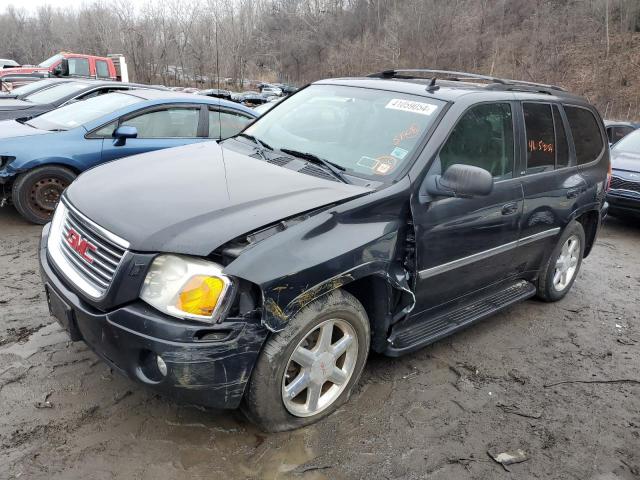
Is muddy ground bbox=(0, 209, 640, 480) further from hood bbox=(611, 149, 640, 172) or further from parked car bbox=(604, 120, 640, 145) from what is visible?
parked car bbox=(604, 120, 640, 145)

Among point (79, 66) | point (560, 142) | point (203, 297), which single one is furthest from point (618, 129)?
point (79, 66)

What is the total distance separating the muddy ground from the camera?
8.29ft

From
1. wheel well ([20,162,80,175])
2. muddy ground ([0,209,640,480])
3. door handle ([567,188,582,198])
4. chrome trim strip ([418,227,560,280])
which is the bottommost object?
muddy ground ([0,209,640,480])

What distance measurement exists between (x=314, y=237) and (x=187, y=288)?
639mm

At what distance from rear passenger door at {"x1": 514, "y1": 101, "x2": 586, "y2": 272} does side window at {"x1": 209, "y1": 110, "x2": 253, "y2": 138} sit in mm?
3808

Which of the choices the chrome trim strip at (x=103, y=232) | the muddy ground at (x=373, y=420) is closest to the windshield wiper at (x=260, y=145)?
the chrome trim strip at (x=103, y=232)

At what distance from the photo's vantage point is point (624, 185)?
7.48 metres

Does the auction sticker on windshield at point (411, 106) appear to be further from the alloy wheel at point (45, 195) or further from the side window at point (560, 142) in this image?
the alloy wheel at point (45, 195)

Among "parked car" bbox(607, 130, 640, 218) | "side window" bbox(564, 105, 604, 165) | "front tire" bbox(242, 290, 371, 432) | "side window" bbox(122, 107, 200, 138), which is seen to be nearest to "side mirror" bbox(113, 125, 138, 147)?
"side window" bbox(122, 107, 200, 138)

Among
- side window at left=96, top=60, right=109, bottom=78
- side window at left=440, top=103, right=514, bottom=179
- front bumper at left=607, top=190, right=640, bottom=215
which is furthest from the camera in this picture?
side window at left=96, top=60, right=109, bottom=78

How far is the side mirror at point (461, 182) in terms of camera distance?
2.94 meters

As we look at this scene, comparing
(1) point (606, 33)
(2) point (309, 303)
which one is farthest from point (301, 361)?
(1) point (606, 33)

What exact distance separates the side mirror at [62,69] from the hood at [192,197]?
1566 centimetres

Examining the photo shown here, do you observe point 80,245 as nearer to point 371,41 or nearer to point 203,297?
point 203,297
